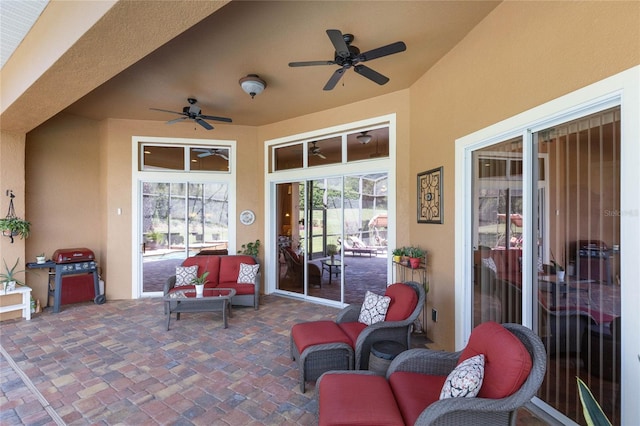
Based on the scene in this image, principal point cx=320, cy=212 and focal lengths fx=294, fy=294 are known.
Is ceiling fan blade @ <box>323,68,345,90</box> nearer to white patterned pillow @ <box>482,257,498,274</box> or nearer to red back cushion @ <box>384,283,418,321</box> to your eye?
red back cushion @ <box>384,283,418,321</box>

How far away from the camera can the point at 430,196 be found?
3.99m

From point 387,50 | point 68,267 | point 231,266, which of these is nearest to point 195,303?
point 231,266

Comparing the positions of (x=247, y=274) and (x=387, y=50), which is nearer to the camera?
(x=387, y=50)

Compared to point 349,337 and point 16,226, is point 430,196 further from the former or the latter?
point 16,226

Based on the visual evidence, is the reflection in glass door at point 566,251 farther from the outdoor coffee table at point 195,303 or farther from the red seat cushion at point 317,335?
the outdoor coffee table at point 195,303

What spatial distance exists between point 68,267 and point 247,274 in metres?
3.14

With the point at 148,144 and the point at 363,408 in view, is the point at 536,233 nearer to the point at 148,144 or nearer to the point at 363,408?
the point at 363,408

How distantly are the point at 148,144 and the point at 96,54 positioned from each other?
12.4 feet

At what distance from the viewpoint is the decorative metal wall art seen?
149 inches

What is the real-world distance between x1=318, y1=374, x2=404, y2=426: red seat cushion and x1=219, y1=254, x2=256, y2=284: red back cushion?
3.70 meters

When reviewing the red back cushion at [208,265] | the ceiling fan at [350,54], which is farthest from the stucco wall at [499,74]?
the red back cushion at [208,265]

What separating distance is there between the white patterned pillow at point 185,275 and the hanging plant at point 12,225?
2.49m

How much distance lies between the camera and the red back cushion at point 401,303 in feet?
9.91

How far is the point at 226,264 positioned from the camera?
5613 mm
